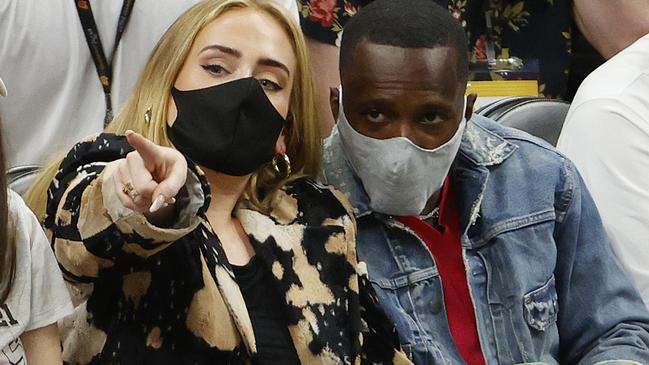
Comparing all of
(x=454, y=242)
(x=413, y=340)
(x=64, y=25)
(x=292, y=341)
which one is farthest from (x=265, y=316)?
(x=64, y=25)

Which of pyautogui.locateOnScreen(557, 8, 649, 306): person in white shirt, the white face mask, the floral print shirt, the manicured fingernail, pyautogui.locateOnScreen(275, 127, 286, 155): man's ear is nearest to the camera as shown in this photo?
the manicured fingernail

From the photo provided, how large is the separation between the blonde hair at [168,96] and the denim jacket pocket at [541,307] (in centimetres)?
40

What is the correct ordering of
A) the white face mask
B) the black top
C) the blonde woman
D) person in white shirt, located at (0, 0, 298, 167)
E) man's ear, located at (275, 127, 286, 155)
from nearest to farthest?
the blonde woman → the black top → the white face mask → man's ear, located at (275, 127, 286, 155) → person in white shirt, located at (0, 0, 298, 167)

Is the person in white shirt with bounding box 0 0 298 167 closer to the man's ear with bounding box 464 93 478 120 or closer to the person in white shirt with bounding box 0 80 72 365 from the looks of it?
the man's ear with bounding box 464 93 478 120

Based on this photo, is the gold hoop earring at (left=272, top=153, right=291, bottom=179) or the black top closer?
the black top

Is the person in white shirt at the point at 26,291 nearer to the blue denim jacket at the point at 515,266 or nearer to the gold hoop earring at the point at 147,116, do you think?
the gold hoop earring at the point at 147,116

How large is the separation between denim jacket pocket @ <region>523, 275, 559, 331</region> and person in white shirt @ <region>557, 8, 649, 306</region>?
20 cm

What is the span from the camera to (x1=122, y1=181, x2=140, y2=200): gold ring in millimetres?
1419

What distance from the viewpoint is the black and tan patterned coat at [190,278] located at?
1.50 meters

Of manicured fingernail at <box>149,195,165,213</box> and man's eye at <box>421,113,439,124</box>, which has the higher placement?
manicured fingernail at <box>149,195,165,213</box>

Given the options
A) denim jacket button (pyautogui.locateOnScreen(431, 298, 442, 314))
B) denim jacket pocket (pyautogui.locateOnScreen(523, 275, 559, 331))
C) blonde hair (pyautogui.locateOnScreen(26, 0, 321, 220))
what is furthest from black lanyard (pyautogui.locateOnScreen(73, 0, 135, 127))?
denim jacket pocket (pyautogui.locateOnScreen(523, 275, 559, 331))

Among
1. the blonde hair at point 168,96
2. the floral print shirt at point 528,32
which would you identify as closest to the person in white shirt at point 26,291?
the blonde hair at point 168,96

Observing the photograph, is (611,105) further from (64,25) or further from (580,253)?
(64,25)

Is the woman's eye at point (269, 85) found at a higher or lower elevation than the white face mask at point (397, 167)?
higher
